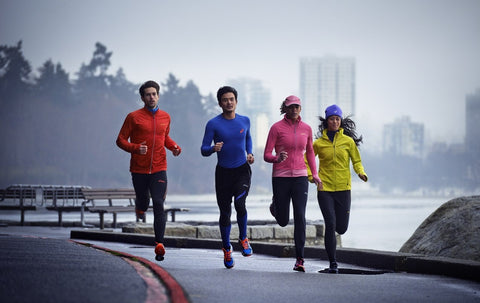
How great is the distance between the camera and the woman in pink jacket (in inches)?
373

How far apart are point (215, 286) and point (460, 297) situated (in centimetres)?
218

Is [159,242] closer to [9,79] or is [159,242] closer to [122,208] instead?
[122,208]

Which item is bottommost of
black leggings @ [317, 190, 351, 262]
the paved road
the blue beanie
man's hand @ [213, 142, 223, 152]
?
the paved road

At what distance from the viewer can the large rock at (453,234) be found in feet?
36.0

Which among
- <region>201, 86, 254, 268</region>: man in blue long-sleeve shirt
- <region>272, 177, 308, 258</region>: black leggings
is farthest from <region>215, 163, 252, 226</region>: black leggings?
<region>272, 177, 308, 258</region>: black leggings

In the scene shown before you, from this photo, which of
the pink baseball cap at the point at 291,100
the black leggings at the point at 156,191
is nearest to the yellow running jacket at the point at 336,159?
the pink baseball cap at the point at 291,100

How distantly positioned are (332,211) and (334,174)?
421 millimetres

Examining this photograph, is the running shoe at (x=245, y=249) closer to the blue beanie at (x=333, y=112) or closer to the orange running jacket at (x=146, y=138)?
the orange running jacket at (x=146, y=138)

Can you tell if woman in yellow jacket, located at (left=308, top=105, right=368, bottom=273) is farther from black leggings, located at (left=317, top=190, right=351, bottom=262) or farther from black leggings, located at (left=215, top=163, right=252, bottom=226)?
black leggings, located at (left=215, top=163, right=252, bottom=226)

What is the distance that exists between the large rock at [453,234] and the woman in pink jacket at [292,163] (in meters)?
2.56

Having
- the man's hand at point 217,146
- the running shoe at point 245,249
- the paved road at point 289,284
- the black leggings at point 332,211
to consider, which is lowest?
the paved road at point 289,284

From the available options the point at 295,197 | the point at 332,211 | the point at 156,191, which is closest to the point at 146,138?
the point at 156,191

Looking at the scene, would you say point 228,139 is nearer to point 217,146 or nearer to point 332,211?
point 217,146

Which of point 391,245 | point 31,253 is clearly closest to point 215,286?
point 31,253
